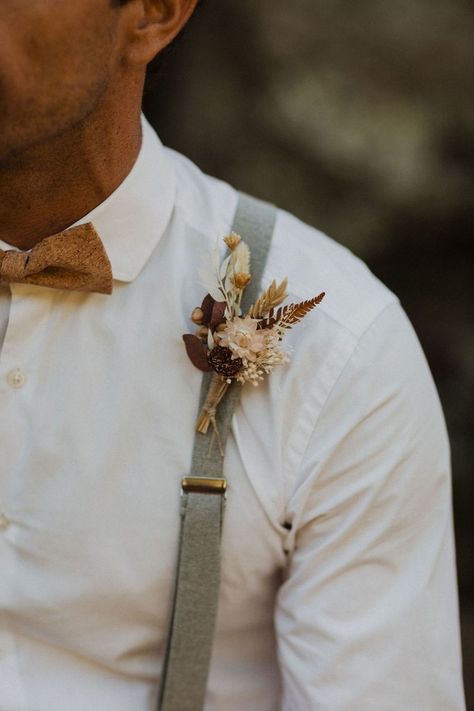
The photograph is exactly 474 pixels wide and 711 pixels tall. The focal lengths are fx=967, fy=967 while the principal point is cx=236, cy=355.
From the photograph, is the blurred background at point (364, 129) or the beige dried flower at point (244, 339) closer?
the beige dried flower at point (244, 339)

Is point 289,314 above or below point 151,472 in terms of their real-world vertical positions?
above

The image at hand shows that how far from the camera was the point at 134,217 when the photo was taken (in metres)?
1.58

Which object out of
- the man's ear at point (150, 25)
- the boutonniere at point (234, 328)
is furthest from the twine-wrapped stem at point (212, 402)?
Result: the man's ear at point (150, 25)

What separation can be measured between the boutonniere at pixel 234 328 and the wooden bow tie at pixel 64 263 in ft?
0.53

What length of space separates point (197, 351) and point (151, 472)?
20 cm

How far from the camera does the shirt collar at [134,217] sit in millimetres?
1551

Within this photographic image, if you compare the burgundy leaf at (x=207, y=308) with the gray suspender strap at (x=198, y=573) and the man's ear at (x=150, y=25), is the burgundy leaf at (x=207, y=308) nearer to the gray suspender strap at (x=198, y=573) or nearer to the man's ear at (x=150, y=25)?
the gray suspender strap at (x=198, y=573)

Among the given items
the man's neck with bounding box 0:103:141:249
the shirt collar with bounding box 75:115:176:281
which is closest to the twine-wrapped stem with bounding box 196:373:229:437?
the shirt collar with bounding box 75:115:176:281

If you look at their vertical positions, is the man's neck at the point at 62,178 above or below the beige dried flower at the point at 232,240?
above

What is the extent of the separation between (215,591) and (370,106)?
183 centimetres

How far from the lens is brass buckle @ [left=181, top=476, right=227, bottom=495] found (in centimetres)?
149

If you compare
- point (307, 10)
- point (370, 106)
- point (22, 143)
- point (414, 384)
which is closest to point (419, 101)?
point (370, 106)

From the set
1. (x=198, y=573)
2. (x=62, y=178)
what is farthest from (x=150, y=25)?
(x=198, y=573)

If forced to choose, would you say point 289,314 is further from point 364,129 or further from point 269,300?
A: point 364,129
